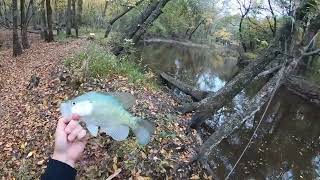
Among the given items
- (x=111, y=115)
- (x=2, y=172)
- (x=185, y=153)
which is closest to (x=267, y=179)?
(x=185, y=153)

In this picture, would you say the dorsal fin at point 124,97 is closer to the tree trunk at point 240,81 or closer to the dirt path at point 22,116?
the dirt path at point 22,116

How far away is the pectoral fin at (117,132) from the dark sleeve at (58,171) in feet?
1.20

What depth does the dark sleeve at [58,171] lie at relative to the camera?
7.39ft

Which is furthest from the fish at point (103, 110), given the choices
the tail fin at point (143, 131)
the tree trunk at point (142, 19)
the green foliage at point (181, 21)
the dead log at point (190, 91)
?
the green foliage at point (181, 21)

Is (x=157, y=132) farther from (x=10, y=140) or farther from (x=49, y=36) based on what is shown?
(x=49, y=36)

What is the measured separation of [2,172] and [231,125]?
5.05m

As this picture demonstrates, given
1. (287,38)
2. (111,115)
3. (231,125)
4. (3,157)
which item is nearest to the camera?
(111,115)

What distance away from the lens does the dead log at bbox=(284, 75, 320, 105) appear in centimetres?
2038

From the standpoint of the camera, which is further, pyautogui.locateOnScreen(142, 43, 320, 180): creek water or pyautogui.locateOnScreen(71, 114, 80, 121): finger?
pyautogui.locateOnScreen(142, 43, 320, 180): creek water

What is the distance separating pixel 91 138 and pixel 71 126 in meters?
5.42

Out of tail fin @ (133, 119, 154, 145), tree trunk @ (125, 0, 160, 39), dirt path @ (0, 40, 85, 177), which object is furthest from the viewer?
tree trunk @ (125, 0, 160, 39)

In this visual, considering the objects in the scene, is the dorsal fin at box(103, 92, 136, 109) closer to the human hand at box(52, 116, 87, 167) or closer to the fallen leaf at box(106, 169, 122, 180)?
the human hand at box(52, 116, 87, 167)

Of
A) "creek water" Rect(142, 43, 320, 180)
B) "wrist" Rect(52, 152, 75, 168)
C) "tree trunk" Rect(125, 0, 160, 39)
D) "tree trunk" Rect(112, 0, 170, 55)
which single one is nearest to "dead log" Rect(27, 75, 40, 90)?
"creek water" Rect(142, 43, 320, 180)

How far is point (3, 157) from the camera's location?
26.1ft
